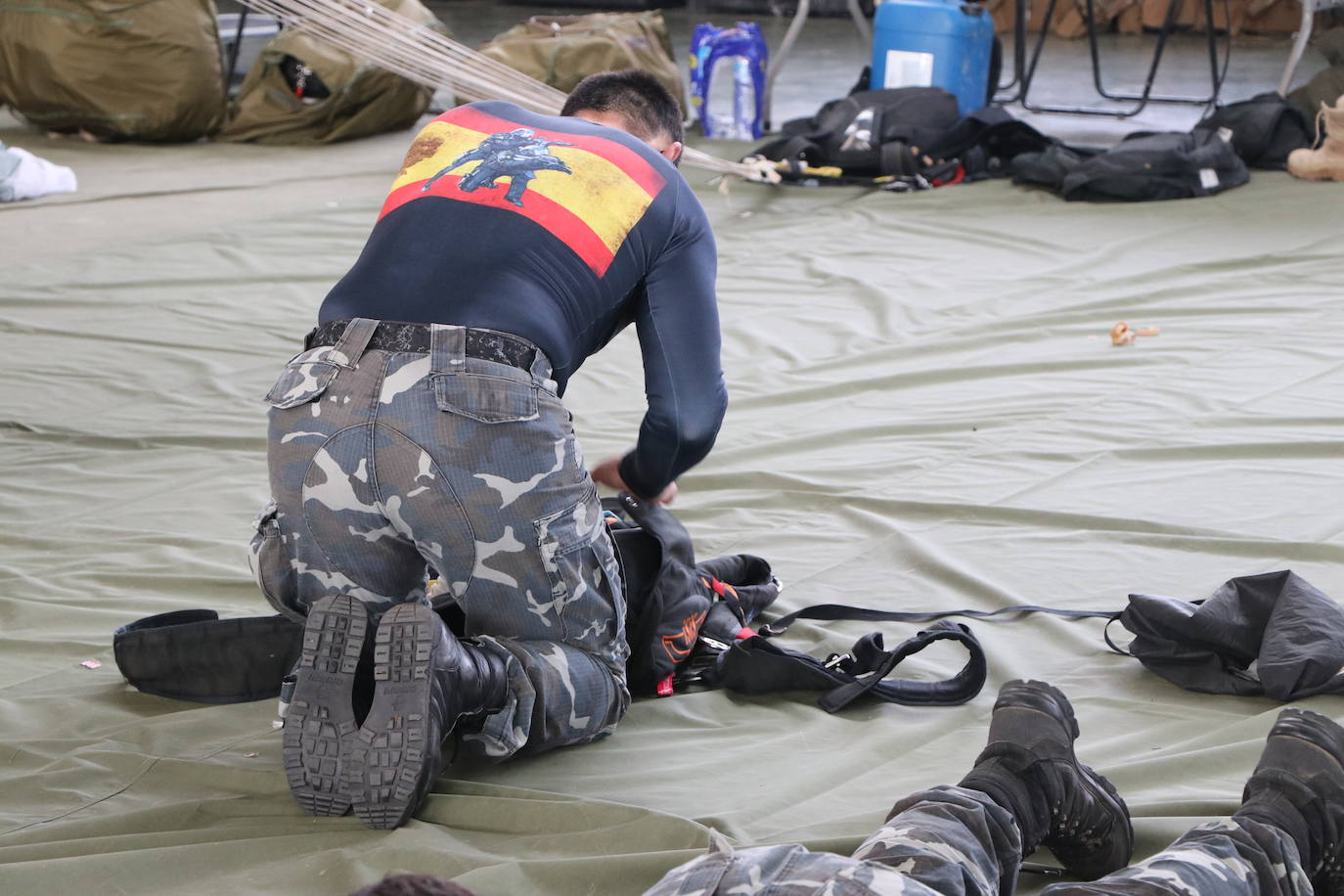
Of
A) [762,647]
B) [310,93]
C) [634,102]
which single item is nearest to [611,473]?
[762,647]

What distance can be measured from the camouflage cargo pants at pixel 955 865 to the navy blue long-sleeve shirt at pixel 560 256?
2.11ft

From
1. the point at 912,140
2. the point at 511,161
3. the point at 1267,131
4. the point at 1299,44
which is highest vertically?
the point at 511,161

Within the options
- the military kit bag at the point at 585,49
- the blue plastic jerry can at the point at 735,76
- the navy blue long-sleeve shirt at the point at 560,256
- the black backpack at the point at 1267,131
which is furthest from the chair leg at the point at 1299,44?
the navy blue long-sleeve shirt at the point at 560,256

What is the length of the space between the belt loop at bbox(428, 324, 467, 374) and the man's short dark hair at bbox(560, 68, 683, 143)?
55cm

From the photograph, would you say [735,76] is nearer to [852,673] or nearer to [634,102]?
[634,102]

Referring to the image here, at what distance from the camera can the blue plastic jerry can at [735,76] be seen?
5.71 m

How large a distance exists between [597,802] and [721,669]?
0.41 metres

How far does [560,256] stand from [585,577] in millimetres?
381

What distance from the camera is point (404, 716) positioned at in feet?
4.31

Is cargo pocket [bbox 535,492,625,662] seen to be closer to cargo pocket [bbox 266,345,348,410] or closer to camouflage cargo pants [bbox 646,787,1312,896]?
cargo pocket [bbox 266,345,348,410]

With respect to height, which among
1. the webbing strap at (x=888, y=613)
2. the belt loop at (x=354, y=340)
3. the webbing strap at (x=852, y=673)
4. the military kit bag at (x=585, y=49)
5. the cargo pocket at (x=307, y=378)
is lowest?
the webbing strap at (x=888, y=613)

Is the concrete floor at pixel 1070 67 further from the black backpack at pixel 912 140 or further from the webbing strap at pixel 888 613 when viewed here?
the webbing strap at pixel 888 613

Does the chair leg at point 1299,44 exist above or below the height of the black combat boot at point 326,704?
above

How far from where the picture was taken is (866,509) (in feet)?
7.70
